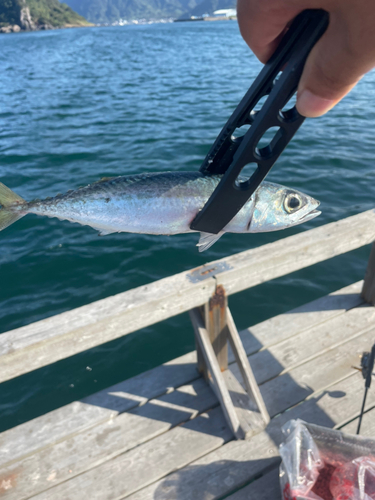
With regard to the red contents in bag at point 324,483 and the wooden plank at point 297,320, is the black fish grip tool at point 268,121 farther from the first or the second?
the wooden plank at point 297,320

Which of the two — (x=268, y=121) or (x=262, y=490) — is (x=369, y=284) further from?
(x=268, y=121)

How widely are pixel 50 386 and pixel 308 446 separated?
3.54 metres

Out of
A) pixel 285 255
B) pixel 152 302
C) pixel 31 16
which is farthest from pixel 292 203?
pixel 31 16

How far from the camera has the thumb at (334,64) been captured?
58cm

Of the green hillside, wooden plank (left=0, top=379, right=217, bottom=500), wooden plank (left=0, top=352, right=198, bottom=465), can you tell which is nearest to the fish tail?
wooden plank (left=0, top=379, right=217, bottom=500)

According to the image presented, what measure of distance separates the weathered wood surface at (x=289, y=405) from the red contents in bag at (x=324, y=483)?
62cm

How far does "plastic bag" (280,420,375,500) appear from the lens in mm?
2309

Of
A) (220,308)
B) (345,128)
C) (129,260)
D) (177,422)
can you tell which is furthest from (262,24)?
(345,128)

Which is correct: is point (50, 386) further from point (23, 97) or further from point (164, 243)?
point (23, 97)

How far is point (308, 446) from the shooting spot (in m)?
2.61

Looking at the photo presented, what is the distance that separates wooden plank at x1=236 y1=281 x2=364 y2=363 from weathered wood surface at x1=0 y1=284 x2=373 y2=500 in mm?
12

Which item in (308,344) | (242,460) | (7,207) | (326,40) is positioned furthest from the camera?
(308,344)

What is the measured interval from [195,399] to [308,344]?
1.46 meters

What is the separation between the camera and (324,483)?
2.42 metres
